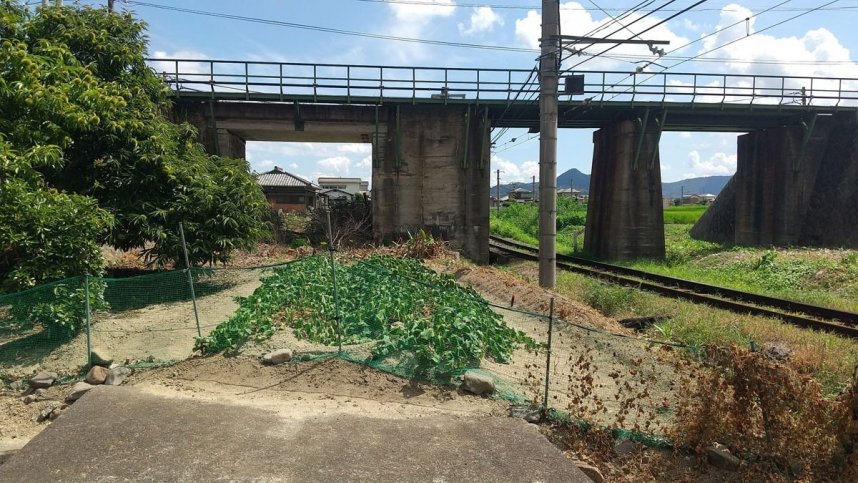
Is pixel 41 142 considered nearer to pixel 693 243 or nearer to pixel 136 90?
pixel 136 90

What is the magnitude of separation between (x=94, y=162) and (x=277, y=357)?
7278mm

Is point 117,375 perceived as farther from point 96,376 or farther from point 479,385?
point 479,385

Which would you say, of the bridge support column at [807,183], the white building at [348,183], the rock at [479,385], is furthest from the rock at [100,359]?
the white building at [348,183]

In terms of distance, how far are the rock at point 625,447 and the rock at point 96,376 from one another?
6049 millimetres

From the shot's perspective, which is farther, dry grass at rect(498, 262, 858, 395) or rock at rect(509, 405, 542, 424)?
dry grass at rect(498, 262, 858, 395)

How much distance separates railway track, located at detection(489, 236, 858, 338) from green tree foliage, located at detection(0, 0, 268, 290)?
11790mm

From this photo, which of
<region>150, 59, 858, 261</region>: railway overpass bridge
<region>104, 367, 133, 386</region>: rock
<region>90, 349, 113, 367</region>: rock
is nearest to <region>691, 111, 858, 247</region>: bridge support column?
<region>150, 59, 858, 261</region>: railway overpass bridge

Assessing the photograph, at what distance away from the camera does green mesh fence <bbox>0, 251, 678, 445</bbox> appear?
6094 millimetres

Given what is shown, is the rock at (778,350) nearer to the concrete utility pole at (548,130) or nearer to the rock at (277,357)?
the concrete utility pole at (548,130)

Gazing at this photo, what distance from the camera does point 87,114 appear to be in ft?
29.9

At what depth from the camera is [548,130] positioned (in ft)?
44.5

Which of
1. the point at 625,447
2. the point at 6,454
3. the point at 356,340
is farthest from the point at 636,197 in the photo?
the point at 6,454

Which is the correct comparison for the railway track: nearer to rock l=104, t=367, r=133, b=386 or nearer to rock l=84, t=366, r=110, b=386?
rock l=104, t=367, r=133, b=386

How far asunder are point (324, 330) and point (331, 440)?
295 cm
